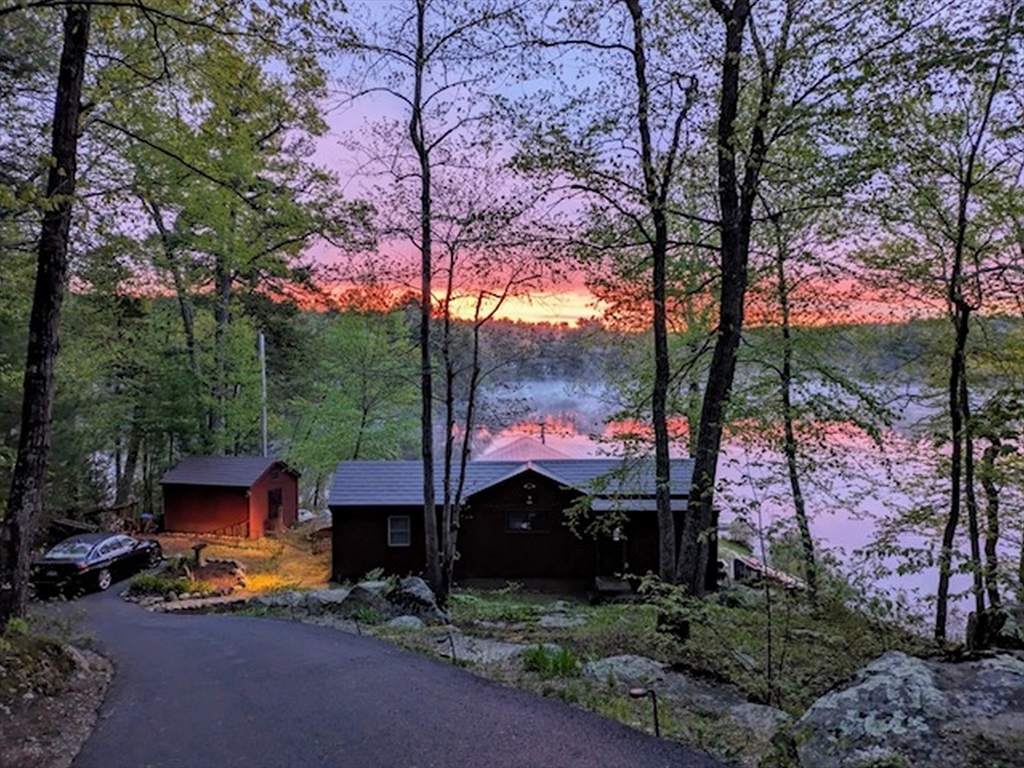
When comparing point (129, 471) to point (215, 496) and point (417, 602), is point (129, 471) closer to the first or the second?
point (215, 496)

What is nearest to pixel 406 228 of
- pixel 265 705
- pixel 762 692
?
pixel 265 705

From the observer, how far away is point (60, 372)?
16297mm

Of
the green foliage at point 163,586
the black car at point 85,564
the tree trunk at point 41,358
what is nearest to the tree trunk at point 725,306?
the tree trunk at point 41,358

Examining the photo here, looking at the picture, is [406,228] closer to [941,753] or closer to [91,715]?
[91,715]

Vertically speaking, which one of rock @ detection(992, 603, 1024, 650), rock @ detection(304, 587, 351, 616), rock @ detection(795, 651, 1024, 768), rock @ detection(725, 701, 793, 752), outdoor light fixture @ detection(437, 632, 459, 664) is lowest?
rock @ detection(304, 587, 351, 616)

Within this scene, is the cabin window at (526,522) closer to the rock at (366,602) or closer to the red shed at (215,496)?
the rock at (366,602)

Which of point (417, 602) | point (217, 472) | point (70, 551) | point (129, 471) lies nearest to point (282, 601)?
point (417, 602)

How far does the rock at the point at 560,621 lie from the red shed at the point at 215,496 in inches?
532

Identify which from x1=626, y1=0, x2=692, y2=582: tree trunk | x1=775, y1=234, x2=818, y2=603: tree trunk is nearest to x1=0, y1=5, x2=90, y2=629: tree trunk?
x1=626, y1=0, x2=692, y2=582: tree trunk

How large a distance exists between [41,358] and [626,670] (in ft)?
24.1

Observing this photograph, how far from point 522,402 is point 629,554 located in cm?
663

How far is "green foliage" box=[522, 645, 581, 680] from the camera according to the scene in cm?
621

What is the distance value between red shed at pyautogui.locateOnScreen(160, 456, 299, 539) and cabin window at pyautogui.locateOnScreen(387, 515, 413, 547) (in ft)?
A: 20.9

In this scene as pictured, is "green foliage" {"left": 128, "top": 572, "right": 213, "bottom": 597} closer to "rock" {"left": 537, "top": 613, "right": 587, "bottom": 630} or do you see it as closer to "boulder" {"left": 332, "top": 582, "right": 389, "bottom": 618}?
"boulder" {"left": 332, "top": 582, "right": 389, "bottom": 618}
